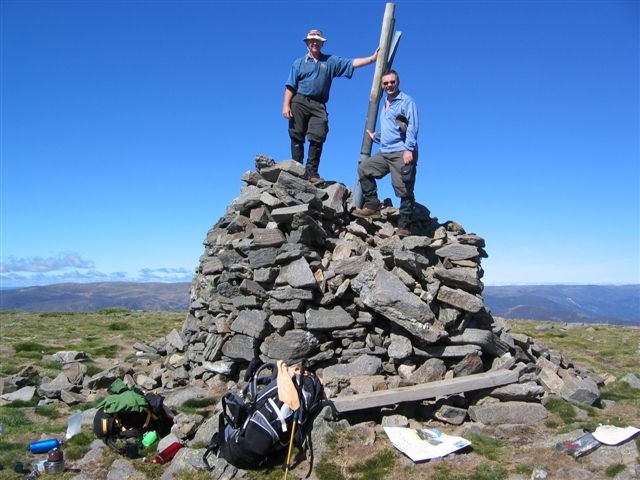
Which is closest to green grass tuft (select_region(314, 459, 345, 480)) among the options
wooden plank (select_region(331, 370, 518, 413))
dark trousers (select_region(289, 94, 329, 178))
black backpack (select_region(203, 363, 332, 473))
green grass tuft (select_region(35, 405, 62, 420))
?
black backpack (select_region(203, 363, 332, 473))

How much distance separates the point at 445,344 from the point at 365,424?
121 inches

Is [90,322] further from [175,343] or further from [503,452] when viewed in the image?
[503,452]

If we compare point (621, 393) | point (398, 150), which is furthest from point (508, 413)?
point (398, 150)

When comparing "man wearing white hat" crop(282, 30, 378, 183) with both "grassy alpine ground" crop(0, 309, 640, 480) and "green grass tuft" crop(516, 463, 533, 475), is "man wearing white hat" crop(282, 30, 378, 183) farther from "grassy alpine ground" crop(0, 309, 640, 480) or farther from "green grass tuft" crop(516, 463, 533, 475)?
"green grass tuft" crop(516, 463, 533, 475)

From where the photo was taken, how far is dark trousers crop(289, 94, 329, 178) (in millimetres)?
12562

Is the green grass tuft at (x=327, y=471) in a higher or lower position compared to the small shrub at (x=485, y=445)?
lower

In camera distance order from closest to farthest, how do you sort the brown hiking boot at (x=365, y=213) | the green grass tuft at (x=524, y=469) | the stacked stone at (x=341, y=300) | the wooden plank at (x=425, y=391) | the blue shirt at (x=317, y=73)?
the green grass tuft at (x=524, y=469), the wooden plank at (x=425, y=391), the stacked stone at (x=341, y=300), the blue shirt at (x=317, y=73), the brown hiking boot at (x=365, y=213)

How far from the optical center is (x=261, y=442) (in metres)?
7.22

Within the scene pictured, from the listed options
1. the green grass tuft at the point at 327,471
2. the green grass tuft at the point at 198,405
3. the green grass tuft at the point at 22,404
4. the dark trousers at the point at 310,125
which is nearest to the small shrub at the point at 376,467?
the green grass tuft at the point at 327,471

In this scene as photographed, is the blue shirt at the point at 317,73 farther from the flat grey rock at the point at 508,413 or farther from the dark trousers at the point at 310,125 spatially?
the flat grey rock at the point at 508,413

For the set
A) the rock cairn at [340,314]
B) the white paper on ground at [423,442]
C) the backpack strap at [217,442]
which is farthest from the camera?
the rock cairn at [340,314]

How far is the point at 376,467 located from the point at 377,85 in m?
9.24

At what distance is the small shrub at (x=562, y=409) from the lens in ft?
30.7

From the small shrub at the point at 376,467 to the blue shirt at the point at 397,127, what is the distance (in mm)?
6757
